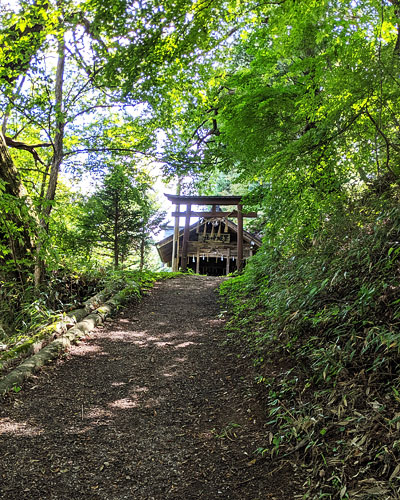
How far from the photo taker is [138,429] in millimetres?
3340

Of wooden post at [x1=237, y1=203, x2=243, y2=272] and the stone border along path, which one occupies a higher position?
wooden post at [x1=237, y1=203, x2=243, y2=272]

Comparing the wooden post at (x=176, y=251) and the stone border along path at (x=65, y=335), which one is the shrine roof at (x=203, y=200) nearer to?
the wooden post at (x=176, y=251)

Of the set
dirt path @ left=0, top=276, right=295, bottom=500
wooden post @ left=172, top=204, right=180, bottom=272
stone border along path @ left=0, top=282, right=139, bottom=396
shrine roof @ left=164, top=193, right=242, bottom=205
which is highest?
shrine roof @ left=164, top=193, right=242, bottom=205

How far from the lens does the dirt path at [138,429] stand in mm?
2586

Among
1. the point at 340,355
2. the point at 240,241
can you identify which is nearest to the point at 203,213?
the point at 240,241

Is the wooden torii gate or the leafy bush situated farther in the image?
the wooden torii gate

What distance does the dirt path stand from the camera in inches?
102

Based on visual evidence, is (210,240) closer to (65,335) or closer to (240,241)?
(240,241)

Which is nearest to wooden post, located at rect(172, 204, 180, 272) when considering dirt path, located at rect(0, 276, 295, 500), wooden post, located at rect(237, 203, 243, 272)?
wooden post, located at rect(237, 203, 243, 272)

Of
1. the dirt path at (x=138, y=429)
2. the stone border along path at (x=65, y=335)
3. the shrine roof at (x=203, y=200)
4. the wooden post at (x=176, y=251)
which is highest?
the shrine roof at (x=203, y=200)

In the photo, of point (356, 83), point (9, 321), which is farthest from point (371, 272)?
point (9, 321)

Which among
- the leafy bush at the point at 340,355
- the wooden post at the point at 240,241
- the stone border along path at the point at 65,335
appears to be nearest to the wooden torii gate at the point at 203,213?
the wooden post at the point at 240,241

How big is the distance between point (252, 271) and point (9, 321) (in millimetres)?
5696

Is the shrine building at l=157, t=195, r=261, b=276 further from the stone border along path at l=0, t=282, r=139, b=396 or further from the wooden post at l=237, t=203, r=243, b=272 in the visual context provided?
the stone border along path at l=0, t=282, r=139, b=396
